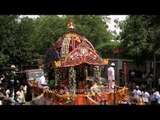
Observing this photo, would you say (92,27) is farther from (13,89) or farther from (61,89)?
(61,89)

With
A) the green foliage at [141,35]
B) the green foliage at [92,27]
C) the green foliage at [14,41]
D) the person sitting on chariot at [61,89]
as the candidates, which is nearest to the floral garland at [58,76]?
the person sitting on chariot at [61,89]

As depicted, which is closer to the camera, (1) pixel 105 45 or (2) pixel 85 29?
(1) pixel 105 45

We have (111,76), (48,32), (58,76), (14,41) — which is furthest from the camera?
(48,32)

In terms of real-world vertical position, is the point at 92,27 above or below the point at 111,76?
above

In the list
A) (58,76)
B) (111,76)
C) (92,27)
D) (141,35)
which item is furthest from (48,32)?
(111,76)

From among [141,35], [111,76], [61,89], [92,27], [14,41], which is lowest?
[61,89]

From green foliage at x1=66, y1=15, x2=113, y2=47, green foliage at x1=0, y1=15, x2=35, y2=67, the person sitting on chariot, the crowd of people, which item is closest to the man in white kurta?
the person sitting on chariot

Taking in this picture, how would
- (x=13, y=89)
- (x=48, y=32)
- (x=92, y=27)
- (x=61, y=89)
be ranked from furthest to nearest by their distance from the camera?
(x=92, y=27)
(x=48, y=32)
(x=13, y=89)
(x=61, y=89)

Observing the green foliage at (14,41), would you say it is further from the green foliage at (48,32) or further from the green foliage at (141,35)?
the green foliage at (48,32)
